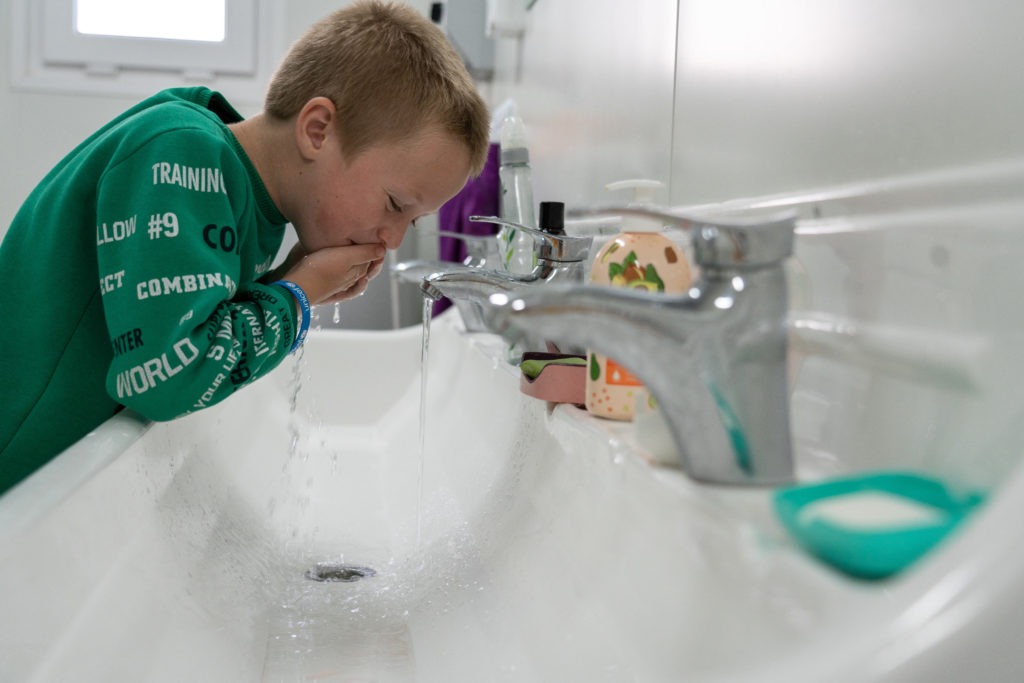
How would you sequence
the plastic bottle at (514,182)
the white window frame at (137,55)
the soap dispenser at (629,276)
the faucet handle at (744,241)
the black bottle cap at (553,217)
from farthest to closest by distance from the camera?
1. the white window frame at (137,55)
2. the plastic bottle at (514,182)
3. the black bottle cap at (553,217)
4. the soap dispenser at (629,276)
5. the faucet handle at (744,241)

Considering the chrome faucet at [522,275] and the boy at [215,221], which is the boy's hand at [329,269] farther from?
the chrome faucet at [522,275]

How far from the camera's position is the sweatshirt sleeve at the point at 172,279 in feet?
2.38

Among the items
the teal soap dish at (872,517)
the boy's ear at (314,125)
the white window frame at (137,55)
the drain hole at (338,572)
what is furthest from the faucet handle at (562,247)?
the white window frame at (137,55)

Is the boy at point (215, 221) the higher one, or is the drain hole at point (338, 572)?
the boy at point (215, 221)

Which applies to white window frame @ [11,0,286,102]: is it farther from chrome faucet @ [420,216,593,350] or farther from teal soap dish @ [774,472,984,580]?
teal soap dish @ [774,472,984,580]

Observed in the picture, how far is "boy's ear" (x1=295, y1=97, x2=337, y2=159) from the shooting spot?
0.90 metres

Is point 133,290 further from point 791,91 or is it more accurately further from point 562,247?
point 791,91

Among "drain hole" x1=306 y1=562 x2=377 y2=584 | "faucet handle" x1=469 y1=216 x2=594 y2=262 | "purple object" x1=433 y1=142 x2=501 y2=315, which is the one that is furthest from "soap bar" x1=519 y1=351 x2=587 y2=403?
"purple object" x1=433 y1=142 x2=501 y2=315

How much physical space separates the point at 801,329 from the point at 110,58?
2355 mm

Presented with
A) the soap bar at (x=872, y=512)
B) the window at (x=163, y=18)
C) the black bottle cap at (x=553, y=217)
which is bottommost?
the soap bar at (x=872, y=512)

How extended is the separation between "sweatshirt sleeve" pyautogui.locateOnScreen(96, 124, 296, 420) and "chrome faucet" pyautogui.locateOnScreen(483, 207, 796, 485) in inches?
16.3

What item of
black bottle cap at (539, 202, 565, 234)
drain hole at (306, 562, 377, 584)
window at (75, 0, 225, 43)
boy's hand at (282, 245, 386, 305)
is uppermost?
window at (75, 0, 225, 43)

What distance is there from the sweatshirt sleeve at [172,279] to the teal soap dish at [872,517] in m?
0.54

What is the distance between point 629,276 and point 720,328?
9.1 inches
